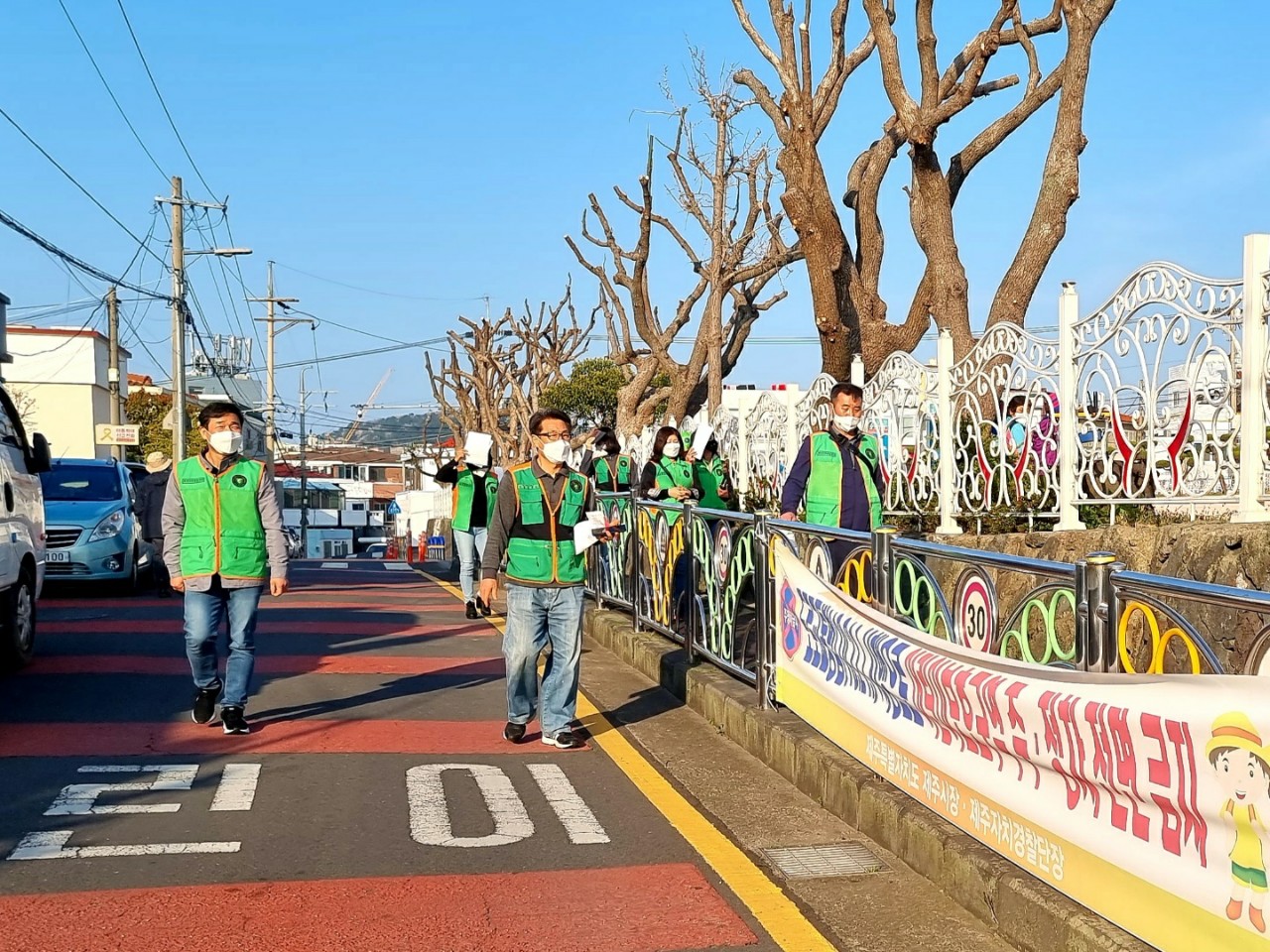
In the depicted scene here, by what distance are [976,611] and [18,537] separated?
24.1ft

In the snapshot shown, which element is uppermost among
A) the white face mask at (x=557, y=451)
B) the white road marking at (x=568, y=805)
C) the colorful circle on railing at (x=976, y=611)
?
the white face mask at (x=557, y=451)

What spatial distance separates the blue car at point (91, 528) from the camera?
15.7 m

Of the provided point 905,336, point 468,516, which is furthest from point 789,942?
point 905,336

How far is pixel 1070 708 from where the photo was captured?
12.8 feet

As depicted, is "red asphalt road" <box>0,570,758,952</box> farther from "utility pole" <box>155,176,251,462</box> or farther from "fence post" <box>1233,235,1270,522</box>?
"utility pole" <box>155,176,251,462</box>

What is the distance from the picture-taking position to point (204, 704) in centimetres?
806

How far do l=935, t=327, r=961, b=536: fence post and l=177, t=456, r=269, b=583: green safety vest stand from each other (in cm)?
540

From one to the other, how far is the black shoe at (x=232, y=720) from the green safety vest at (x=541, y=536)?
1773 mm

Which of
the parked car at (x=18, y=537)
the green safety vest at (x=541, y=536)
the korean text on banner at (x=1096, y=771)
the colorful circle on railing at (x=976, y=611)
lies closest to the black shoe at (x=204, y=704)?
the green safety vest at (x=541, y=536)

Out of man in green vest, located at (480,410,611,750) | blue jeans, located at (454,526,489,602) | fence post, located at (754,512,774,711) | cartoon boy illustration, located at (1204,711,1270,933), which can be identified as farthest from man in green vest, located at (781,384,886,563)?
blue jeans, located at (454,526,489,602)

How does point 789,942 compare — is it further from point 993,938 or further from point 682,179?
point 682,179

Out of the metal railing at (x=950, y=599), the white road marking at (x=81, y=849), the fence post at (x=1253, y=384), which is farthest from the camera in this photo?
the fence post at (x=1253, y=384)

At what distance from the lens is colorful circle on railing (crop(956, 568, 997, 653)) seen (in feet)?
15.9

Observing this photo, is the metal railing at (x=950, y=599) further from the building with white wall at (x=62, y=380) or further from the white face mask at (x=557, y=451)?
the building with white wall at (x=62, y=380)
